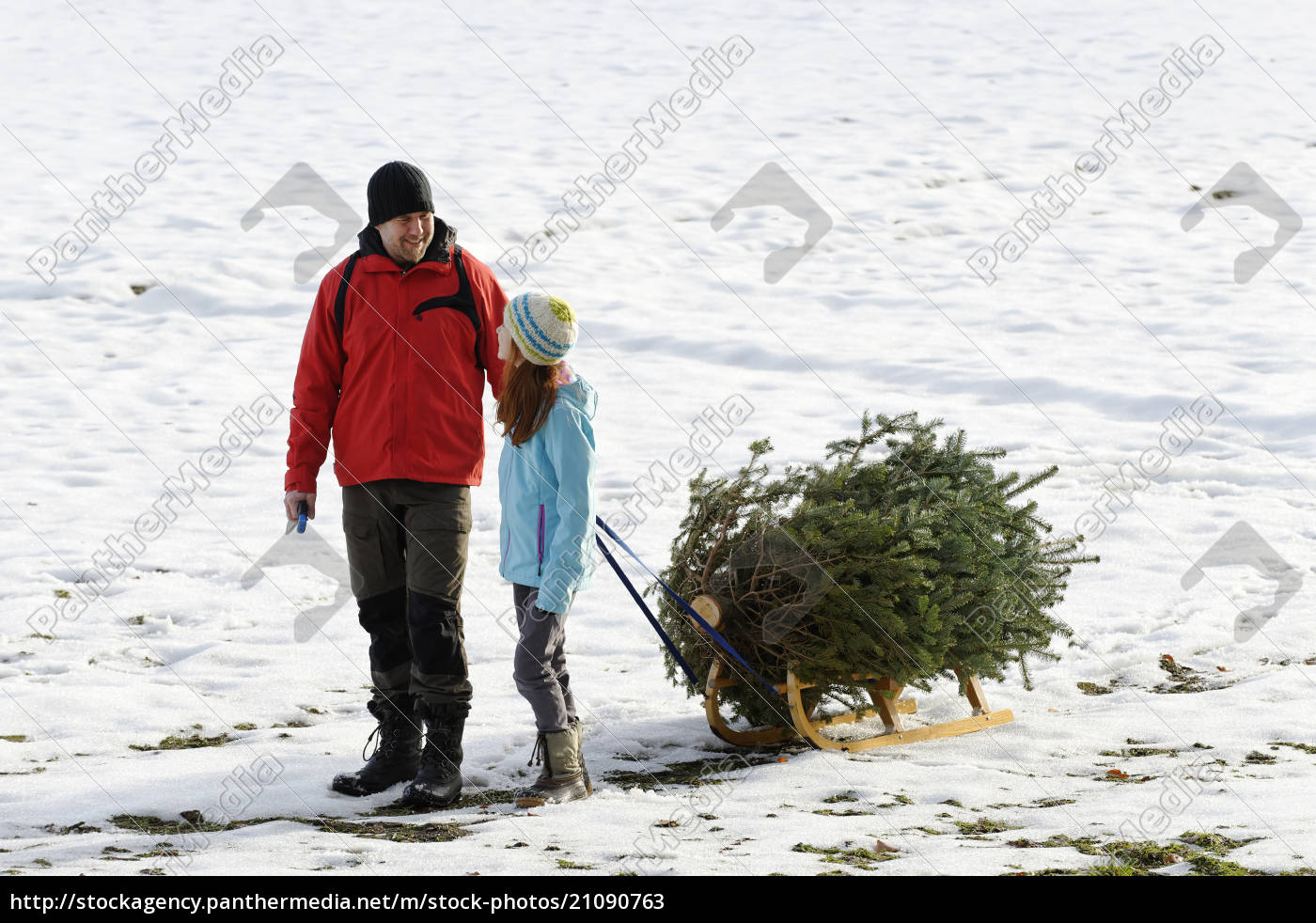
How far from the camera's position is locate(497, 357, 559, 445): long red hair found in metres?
4.79

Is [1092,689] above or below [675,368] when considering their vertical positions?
below

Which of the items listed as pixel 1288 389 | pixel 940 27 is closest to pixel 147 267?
pixel 1288 389

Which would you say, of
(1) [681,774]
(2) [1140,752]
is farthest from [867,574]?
(2) [1140,752]

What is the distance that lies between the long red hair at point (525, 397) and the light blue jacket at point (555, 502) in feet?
0.10

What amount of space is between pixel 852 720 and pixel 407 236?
293 cm

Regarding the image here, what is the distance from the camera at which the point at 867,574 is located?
5.41 m

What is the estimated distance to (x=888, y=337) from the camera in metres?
13.4

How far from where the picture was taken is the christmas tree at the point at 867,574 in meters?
5.30

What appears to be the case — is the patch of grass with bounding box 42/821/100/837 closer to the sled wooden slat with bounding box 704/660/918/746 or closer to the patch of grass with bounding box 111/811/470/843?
the patch of grass with bounding box 111/811/470/843

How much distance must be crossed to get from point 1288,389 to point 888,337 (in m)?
3.88

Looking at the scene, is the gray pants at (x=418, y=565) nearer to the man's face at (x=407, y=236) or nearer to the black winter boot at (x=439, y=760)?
the black winter boot at (x=439, y=760)

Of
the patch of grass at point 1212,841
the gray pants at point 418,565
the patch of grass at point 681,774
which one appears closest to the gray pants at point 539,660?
the gray pants at point 418,565

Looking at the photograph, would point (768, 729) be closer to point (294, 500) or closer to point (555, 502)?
point (555, 502)

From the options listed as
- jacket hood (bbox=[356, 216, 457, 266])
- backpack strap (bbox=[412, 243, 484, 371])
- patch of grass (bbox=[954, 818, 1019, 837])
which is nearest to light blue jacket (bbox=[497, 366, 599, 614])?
backpack strap (bbox=[412, 243, 484, 371])
